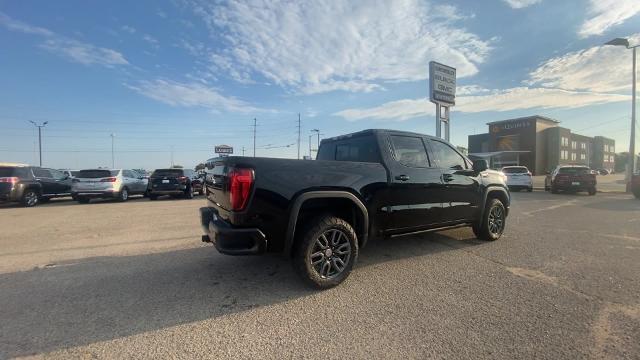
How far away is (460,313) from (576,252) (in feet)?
11.3

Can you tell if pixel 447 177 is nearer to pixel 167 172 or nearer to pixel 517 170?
pixel 167 172

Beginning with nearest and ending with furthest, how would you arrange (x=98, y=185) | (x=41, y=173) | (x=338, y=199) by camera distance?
(x=338, y=199) < (x=98, y=185) < (x=41, y=173)

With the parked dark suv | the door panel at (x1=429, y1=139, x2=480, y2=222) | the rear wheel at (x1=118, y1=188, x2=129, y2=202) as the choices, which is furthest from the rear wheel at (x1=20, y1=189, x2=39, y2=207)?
the door panel at (x1=429, y1=139, x2=480, y2=222)

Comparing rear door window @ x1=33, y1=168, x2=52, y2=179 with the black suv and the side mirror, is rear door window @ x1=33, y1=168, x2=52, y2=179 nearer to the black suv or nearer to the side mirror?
the black suv

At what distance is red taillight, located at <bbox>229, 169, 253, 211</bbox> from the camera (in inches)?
134

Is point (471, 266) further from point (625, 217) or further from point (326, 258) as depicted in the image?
point (625, 217)

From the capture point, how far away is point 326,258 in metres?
3.84

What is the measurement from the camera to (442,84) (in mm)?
16625

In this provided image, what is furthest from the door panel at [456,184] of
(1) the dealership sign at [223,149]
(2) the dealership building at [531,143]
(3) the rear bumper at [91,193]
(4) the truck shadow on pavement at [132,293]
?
(2) the dealership building at [531,143]

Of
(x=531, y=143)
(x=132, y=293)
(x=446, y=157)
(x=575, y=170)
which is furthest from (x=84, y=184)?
(x=531, y=143)

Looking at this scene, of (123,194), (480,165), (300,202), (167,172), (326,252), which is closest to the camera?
(300,202)

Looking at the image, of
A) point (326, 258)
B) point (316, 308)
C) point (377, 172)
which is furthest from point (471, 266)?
point (316, 308)

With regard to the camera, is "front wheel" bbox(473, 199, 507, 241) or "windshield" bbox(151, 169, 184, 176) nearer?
"front wheel" bbox(473, 199, 507, 241)

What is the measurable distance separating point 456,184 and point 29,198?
52.1 ft
